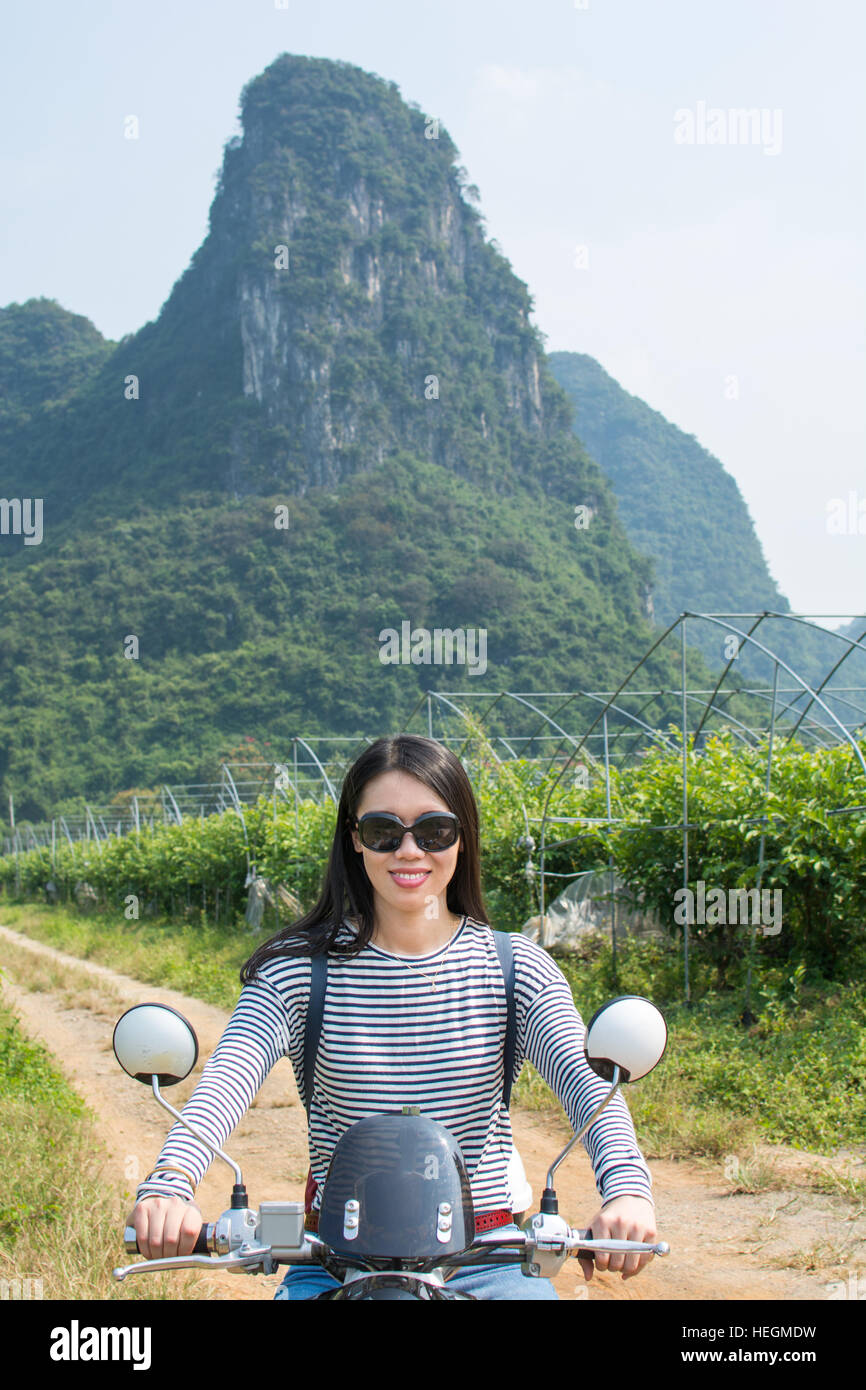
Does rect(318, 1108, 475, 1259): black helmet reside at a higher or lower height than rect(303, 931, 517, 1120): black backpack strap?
lower

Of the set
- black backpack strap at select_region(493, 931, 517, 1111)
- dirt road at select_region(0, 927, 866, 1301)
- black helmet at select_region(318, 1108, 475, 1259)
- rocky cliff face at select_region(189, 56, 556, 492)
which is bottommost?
dirt road at select_region(0, 927, 866, 1301)

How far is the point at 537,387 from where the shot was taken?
8481 cm

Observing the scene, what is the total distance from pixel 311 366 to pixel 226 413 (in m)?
6.34

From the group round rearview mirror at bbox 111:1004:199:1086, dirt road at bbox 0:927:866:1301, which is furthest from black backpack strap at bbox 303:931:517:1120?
dirt road at bbox 0:927:866:1301

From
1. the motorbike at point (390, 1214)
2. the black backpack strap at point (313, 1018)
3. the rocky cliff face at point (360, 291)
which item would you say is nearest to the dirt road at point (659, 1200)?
the black backpack strap at point (313, 1018)

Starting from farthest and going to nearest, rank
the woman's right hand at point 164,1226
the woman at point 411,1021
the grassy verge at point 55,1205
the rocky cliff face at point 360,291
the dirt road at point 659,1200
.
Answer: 1. the rocky cliff face at point 360,291
2. the dirt road at point 659,1200
3. the grassy verge at point 55,1205
4. the woman at point 411,1021
5. the woman's right hand at point 164,1226

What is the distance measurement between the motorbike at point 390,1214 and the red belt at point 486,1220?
3.3 inches

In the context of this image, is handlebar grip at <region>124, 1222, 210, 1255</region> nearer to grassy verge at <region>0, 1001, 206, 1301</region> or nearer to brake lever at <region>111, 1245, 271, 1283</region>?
brake lever at <region>111, 1245, 271, 1283</region>

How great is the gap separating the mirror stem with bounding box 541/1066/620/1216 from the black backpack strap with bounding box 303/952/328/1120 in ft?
1.52

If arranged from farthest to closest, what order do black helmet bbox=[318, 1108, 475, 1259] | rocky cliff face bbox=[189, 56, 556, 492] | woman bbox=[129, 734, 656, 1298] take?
1. rocky cliff face bbox=[189, 56, 556, 492]
2. woman bbox=[129, 734, 656, 1298]
3. black helmet bbox=[318, 1108, 475, 1259]

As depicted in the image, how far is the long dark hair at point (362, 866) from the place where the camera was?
2150 millimetres

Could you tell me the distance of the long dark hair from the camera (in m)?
2.15

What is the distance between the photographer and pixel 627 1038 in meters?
1.81

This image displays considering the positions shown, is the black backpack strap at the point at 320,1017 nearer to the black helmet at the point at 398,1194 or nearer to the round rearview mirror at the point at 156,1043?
the round rearview mirror at the point at 156,1043
